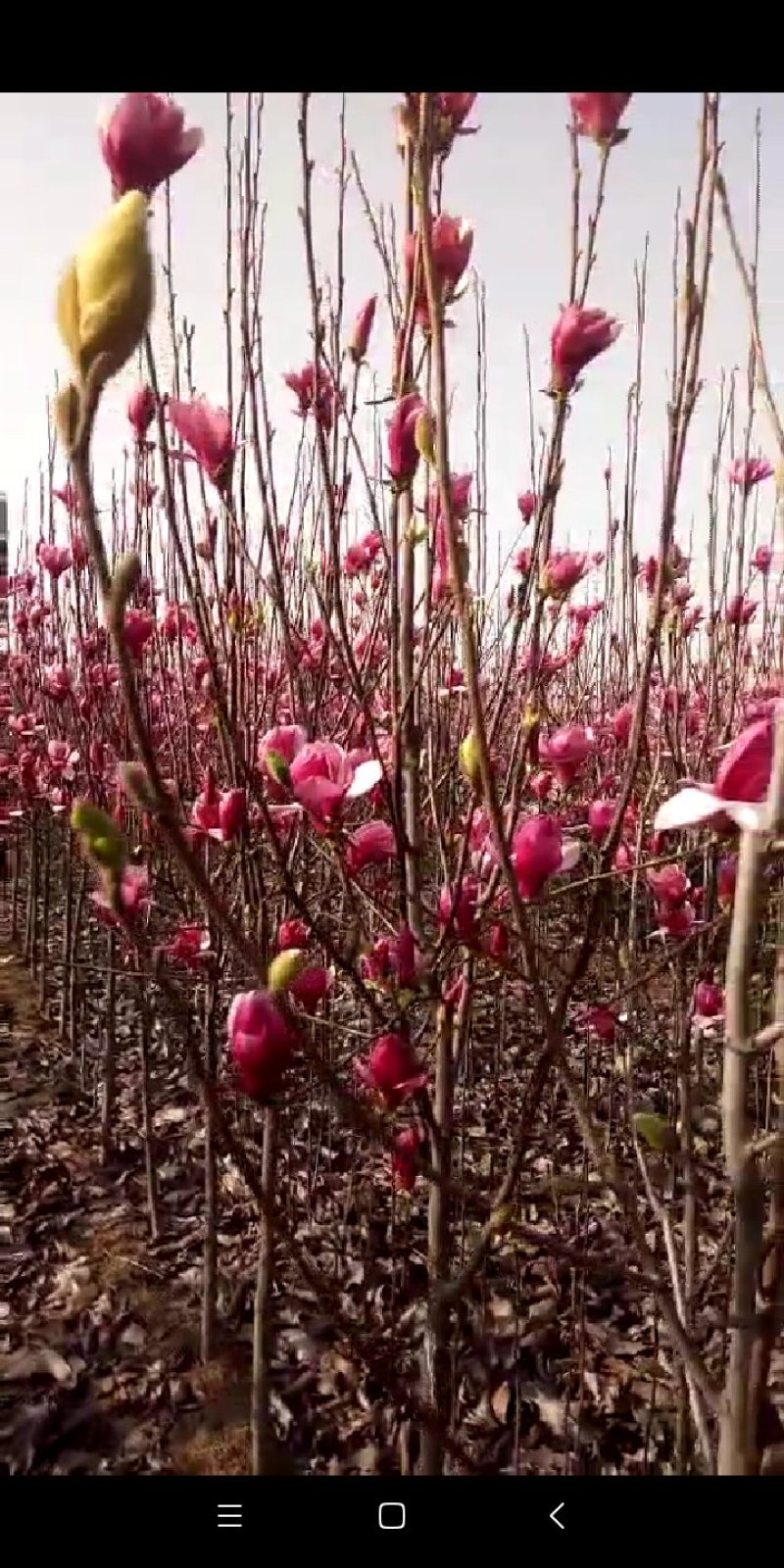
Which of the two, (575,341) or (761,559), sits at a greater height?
(761,559)

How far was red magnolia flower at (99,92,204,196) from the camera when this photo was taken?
68cm

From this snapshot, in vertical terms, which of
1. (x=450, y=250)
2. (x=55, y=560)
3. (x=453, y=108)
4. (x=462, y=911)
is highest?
(x=55, y=560)

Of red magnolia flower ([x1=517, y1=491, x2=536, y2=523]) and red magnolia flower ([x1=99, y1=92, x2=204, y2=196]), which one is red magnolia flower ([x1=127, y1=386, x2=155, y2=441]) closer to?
red magnolia flower ([x1=517, y1=491, x2=536, y2=523])

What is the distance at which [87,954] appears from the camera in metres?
4.05

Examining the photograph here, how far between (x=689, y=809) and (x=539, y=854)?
0.27 meters

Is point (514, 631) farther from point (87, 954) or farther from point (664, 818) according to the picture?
point (87, 954)

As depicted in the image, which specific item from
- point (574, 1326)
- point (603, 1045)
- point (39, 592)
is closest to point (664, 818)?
point (574, 1326)

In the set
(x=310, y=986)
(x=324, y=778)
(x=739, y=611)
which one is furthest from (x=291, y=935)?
(x=739, y=611)

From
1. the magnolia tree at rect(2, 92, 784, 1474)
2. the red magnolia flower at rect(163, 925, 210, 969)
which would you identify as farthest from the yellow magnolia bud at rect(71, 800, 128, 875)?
the red magnolia flower at rect(163, 925, 210, 969)

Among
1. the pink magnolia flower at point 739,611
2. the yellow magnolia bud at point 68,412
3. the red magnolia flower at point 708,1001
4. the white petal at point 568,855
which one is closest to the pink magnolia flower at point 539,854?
the white petal at point 568,855

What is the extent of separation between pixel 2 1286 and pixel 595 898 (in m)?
1.78

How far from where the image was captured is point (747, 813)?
0.56m

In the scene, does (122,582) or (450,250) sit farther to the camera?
(450,250)

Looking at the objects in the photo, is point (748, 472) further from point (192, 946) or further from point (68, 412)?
point (68, 412)
